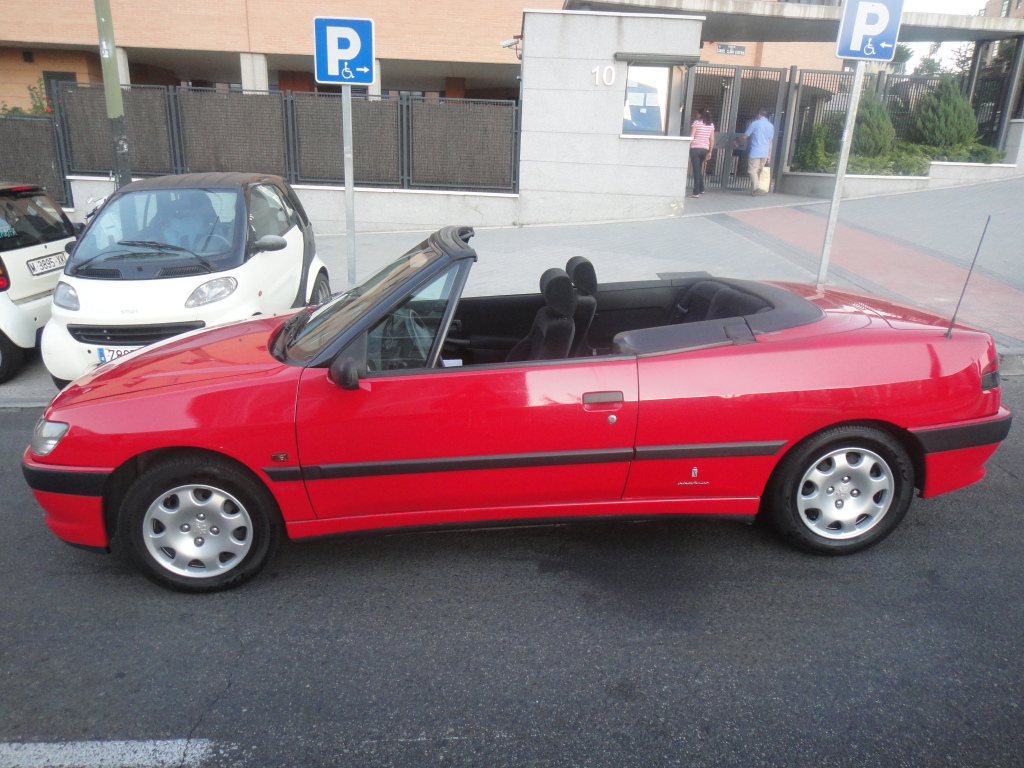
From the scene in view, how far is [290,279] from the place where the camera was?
730 cm

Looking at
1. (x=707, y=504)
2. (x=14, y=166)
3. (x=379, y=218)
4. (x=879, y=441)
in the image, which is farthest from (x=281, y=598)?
(x=14, y=166)

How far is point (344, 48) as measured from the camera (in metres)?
6.84

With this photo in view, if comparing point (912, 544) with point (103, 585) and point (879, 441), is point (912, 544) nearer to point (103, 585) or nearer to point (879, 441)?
point (879, 441)

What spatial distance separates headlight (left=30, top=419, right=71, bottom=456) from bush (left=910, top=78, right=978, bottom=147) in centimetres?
1808

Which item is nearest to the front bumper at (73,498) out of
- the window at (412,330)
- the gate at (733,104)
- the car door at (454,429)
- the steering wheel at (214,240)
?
the car door at (454,429)

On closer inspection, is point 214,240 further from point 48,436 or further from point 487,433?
point 487,433

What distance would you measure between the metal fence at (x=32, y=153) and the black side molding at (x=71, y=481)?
12711 millimetres

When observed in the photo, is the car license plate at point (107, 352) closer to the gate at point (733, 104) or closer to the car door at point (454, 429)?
the car door at point (454, 429)

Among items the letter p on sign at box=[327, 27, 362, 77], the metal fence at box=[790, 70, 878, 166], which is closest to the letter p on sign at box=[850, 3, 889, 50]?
the letter p on sign at box=[327, 27, 362, 77]

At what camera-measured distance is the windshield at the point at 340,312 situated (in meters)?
3.59

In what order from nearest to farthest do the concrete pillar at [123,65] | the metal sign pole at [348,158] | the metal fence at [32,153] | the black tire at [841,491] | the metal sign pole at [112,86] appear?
the black tire at [841,491] → the metal sign pole at [348,158] → the metal sign pole at [112,86] → the metal fence at [32,153] → the concrete pillar at [123,65]

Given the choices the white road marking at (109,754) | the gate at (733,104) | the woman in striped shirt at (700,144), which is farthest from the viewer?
the gate at (733,104)

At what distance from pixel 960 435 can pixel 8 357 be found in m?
6.90

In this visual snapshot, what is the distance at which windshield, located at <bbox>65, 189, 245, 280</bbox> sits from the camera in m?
6.34
